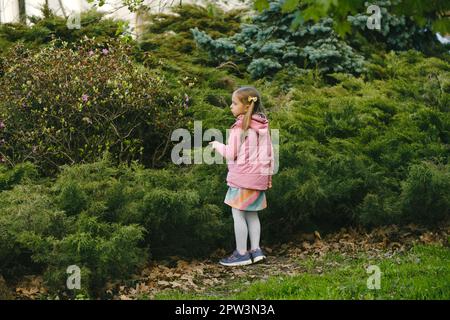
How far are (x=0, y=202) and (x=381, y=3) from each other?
6.43 metres

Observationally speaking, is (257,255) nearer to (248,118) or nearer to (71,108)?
(248,118)

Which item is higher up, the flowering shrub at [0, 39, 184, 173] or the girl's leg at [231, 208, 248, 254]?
the flowering shrub at [0, 39, 184, 173]

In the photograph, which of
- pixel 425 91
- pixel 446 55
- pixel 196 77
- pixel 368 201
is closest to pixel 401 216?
pixel 368 201

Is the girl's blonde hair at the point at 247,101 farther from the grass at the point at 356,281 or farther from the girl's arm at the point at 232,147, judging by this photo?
the grass at the point at 356,281

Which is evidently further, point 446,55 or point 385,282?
point 446,55

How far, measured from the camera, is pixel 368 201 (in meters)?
7.35

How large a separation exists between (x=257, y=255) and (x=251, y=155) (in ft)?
2.95

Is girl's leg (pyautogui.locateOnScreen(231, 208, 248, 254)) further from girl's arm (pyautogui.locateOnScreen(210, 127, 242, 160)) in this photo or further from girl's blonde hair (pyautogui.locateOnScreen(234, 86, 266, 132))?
girl's blonde hair (pyautogui.locateOnScreen(234, 86, 266, 132))

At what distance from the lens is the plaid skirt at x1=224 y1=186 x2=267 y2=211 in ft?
22.4

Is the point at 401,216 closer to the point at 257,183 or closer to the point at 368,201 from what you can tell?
the point at 368,201

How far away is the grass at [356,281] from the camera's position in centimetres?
556
